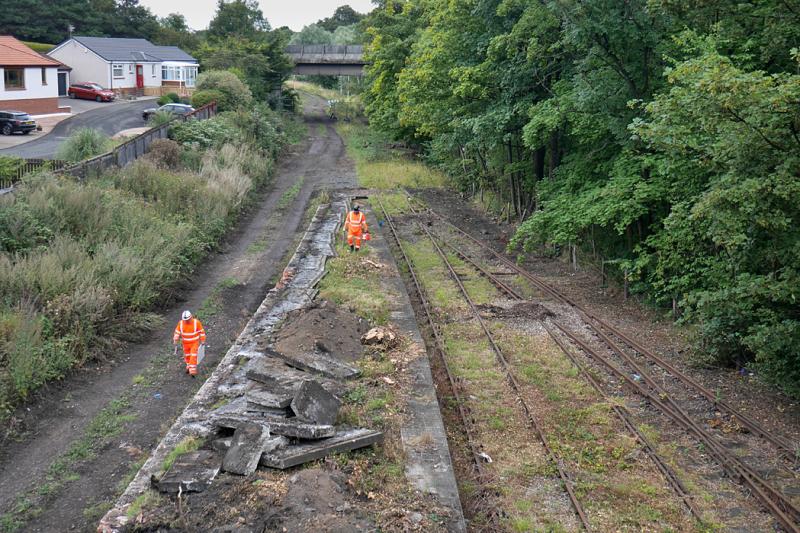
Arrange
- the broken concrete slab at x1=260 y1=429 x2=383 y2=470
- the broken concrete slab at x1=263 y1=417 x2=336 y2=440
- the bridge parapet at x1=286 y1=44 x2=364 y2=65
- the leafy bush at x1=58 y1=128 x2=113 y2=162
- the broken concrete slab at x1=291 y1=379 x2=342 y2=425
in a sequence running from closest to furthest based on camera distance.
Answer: the broken concrete slab at x1=260 y1=429 x2=383 y2=470
the broken concrete slab at x1=263 y1=417 x2=336 y2=440
the broken concrete slab at x1=291 y1=379 x2=342 y2=425
the leafy bush at x1=58 y1=128 x2=113 y2=162
the bridge parapet at x1=286 y1=44 x2=364 y2=65

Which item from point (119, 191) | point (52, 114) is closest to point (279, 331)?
point (119, 191)

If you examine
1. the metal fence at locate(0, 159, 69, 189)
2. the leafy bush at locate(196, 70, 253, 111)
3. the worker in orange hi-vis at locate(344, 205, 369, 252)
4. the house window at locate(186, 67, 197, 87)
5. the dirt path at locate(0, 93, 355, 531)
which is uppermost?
the house window at locate(186, 67, 197, 87)

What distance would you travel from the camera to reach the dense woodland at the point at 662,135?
11531 mm

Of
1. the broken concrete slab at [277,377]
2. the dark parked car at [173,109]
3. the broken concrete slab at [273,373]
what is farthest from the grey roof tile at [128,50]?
the broken concrete slab at [277,377]

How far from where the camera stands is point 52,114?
152 ft

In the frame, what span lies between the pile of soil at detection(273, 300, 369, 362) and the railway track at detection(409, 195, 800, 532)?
4348mm

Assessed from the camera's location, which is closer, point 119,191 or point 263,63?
point 119,191

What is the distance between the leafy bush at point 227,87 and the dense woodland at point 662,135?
1956 centimetres

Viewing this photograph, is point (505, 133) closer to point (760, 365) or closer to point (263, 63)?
point (760, 365)

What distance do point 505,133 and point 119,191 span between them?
12.5m

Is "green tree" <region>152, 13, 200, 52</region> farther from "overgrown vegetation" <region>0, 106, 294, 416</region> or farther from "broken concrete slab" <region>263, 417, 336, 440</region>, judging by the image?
"broken concrete slab" <region>263, 417, 336, 440</region>

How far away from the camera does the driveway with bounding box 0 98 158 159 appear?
32312mm

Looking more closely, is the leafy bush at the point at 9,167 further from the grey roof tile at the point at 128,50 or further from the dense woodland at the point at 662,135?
the grey roof tile at the point at 128,50

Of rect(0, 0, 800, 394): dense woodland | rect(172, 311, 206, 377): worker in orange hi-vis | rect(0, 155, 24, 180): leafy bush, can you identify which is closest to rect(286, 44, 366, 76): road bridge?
rect(0, 0, 800, 394): dense woodland
